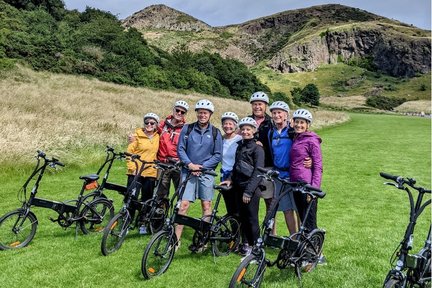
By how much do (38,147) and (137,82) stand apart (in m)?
34.1

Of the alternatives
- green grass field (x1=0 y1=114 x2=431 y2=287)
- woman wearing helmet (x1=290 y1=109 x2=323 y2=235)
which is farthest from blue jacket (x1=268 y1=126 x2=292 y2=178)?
green grass field (x1=0 y1=114 x2=431 y2=287)

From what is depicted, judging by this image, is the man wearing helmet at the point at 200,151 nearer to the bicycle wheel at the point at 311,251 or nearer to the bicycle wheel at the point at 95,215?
the bicycle wheel at the point at 95,215

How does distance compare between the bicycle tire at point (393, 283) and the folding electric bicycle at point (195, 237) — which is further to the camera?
the folding electric bicycle at point (195, 237)

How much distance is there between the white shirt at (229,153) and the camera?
6.70 metres

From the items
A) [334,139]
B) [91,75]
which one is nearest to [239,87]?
[91,75]

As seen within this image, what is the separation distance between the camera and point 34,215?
6.74 m

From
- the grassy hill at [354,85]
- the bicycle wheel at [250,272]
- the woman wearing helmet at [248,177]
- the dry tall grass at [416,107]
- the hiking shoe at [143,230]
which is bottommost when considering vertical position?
the hiking shoe at [143,230]

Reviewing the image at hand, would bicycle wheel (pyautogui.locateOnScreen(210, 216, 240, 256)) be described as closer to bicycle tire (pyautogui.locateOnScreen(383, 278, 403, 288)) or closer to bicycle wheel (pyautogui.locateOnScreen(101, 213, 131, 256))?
bicycle wheel (pyautogui.locateOnScreen(101, 213, 131, 256))

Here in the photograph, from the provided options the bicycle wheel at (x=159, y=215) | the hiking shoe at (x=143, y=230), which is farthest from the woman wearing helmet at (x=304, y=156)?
the hiking shoe at (x=143, y=230)

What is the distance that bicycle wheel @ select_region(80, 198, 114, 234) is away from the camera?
7160mm

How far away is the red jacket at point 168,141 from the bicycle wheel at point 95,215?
1.38 metres

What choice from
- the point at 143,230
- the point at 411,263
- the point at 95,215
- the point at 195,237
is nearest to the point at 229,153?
the point at 195,237

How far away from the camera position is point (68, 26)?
173 feet

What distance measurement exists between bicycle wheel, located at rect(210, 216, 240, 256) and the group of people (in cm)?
13
